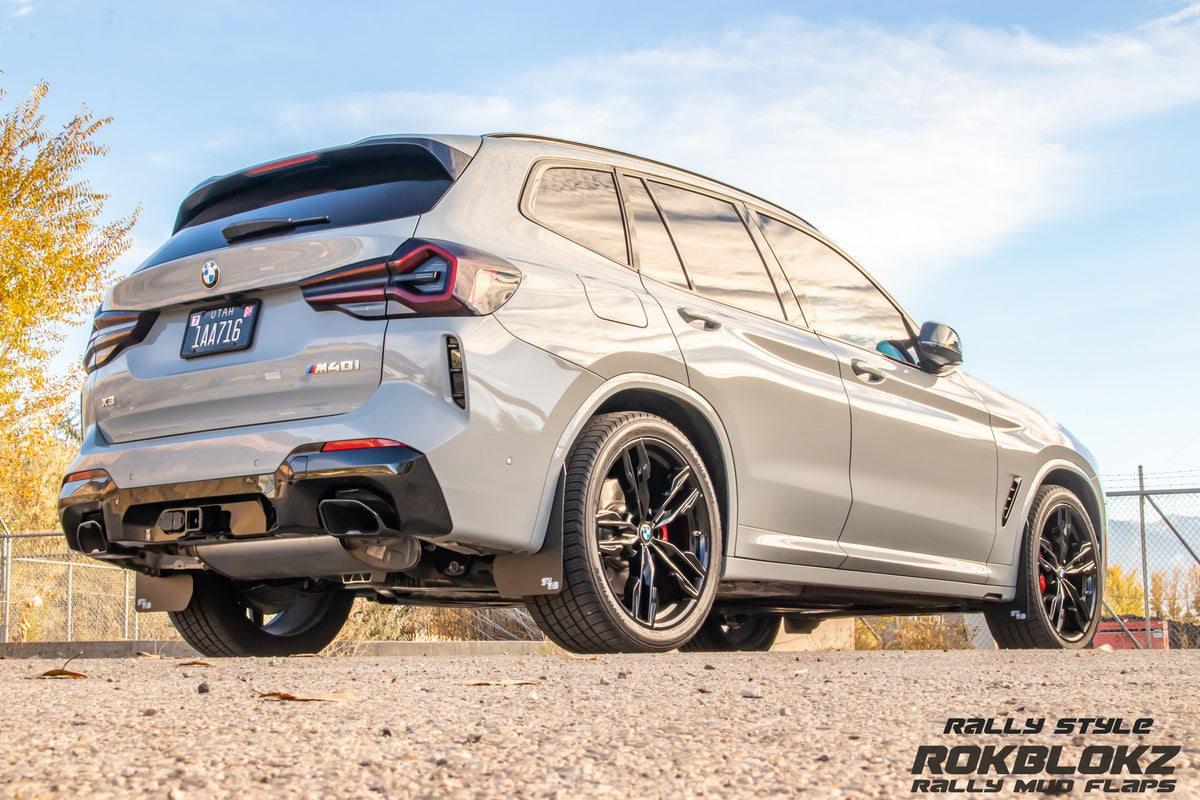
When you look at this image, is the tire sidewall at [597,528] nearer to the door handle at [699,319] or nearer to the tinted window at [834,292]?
the door handle at [699,319]

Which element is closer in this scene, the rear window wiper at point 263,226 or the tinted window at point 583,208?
the rear window wiper at point 263,226

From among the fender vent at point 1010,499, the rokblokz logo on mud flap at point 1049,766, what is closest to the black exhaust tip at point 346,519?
the rokblokz logo on mud flap at point 1049,766

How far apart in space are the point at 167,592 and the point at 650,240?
2.45 meters

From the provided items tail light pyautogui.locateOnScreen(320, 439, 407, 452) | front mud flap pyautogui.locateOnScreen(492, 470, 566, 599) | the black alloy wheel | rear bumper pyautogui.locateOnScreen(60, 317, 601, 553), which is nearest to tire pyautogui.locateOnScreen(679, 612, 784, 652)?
the black alloy wheel

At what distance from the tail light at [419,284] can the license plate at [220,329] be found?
278 mm

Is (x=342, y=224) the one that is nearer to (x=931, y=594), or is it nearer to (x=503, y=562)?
(x=503, y=562)

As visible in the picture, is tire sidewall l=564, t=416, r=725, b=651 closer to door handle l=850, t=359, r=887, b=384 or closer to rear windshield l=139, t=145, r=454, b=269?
rear windshield l=139, t=145, r=454, b=269

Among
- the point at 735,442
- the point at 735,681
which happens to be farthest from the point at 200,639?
the point at 735,681

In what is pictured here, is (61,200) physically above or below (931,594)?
above

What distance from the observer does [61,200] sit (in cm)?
1652

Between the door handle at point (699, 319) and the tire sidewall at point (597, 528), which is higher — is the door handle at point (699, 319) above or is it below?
above

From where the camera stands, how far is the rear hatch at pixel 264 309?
4160 mm

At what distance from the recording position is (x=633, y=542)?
4.60 metres

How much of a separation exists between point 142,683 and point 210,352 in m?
1.30
